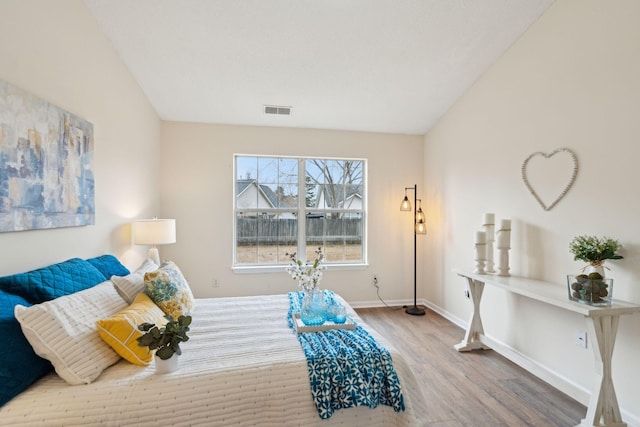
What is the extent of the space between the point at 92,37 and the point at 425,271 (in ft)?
14.2

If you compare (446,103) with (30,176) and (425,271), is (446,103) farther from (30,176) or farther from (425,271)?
(30,176)

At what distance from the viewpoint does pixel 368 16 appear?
8.28ft

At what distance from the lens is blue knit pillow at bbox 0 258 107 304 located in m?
1.56

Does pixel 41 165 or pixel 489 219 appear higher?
pixel 41 165

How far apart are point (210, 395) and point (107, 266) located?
1458 mm

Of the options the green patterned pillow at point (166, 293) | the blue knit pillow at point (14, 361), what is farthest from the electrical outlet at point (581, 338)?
the blue knit pillow at point (14, 361)

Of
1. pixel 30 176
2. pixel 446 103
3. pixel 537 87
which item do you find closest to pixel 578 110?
pixel 537 87

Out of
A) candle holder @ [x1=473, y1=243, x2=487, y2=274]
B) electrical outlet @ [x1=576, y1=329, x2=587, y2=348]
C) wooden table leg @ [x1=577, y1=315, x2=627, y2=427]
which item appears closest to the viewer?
wooden table leg @ [x1=577, y1=315, x2=627, y2=427]

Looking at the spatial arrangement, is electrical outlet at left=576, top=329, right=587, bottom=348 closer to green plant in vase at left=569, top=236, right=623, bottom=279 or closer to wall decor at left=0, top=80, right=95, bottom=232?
green plant in vase at left=569, top=236, right=623, bottom=279

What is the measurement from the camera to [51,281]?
1696 millimetres

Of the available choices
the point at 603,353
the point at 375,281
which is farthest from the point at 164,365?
the point at 375,281

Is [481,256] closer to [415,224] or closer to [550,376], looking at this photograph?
[550,376]

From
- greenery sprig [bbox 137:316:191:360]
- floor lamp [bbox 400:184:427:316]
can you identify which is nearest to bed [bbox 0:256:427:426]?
greenery sprig [bbox 137:316:191:360]

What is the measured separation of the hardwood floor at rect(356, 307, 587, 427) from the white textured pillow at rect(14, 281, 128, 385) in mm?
1918
